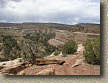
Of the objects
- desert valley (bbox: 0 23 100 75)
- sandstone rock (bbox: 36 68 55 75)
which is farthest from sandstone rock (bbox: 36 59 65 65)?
sandstone rock (bbox: 36 68 55 75)

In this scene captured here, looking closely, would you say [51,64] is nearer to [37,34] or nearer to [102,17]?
[37,34]

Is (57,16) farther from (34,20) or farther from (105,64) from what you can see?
(105,64)

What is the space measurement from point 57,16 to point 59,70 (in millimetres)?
981

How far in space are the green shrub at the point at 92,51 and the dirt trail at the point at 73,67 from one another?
3.0 inches

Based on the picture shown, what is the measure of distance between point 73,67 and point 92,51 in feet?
1.48

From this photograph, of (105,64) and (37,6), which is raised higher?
(37,6)

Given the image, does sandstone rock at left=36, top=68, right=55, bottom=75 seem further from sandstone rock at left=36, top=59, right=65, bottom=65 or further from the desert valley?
sandstone rock at left=36, top=59, right=65, bottom=65

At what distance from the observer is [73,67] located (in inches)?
402

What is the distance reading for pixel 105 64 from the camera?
10.2 meters

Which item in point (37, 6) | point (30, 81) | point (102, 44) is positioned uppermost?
point (37, 6)

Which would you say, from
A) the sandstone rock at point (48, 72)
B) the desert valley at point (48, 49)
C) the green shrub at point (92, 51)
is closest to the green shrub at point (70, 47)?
the desert valley at point (48, 49)

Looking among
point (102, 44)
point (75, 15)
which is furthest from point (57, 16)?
point (102, 44)

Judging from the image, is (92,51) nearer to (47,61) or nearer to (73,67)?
(73,67)

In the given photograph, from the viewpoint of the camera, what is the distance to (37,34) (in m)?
10.2
